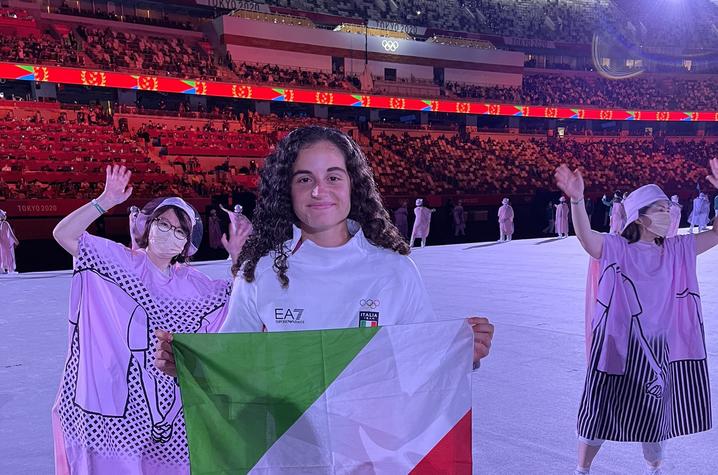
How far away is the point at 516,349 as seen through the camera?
547 cm

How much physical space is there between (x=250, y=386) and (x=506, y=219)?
17.8 metres

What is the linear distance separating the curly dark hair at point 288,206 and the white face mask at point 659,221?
5.93ft

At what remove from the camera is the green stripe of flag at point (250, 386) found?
5.57 feet

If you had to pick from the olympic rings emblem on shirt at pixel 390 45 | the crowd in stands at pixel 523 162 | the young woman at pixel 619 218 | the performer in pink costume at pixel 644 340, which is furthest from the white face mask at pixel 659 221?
the olympic rings emblem on shirt at pixel 390 45

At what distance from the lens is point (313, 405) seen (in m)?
1.72

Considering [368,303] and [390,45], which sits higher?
[390,45]

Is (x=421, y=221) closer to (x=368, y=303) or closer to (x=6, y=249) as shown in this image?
(x=6, y=249)

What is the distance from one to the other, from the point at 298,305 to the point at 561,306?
260 inches

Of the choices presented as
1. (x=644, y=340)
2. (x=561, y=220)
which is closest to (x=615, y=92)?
(x=561, y=220)

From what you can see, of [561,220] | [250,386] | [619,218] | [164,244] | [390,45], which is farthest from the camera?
[390,45]

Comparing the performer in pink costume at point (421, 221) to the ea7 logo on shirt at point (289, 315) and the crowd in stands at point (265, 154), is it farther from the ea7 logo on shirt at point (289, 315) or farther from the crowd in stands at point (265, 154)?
the ea7 logo on shirt at point (289, 315)

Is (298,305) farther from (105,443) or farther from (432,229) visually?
(432,229)

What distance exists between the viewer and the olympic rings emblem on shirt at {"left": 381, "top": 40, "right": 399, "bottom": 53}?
1412 inches

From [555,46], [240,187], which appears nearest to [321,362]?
[240,187]
